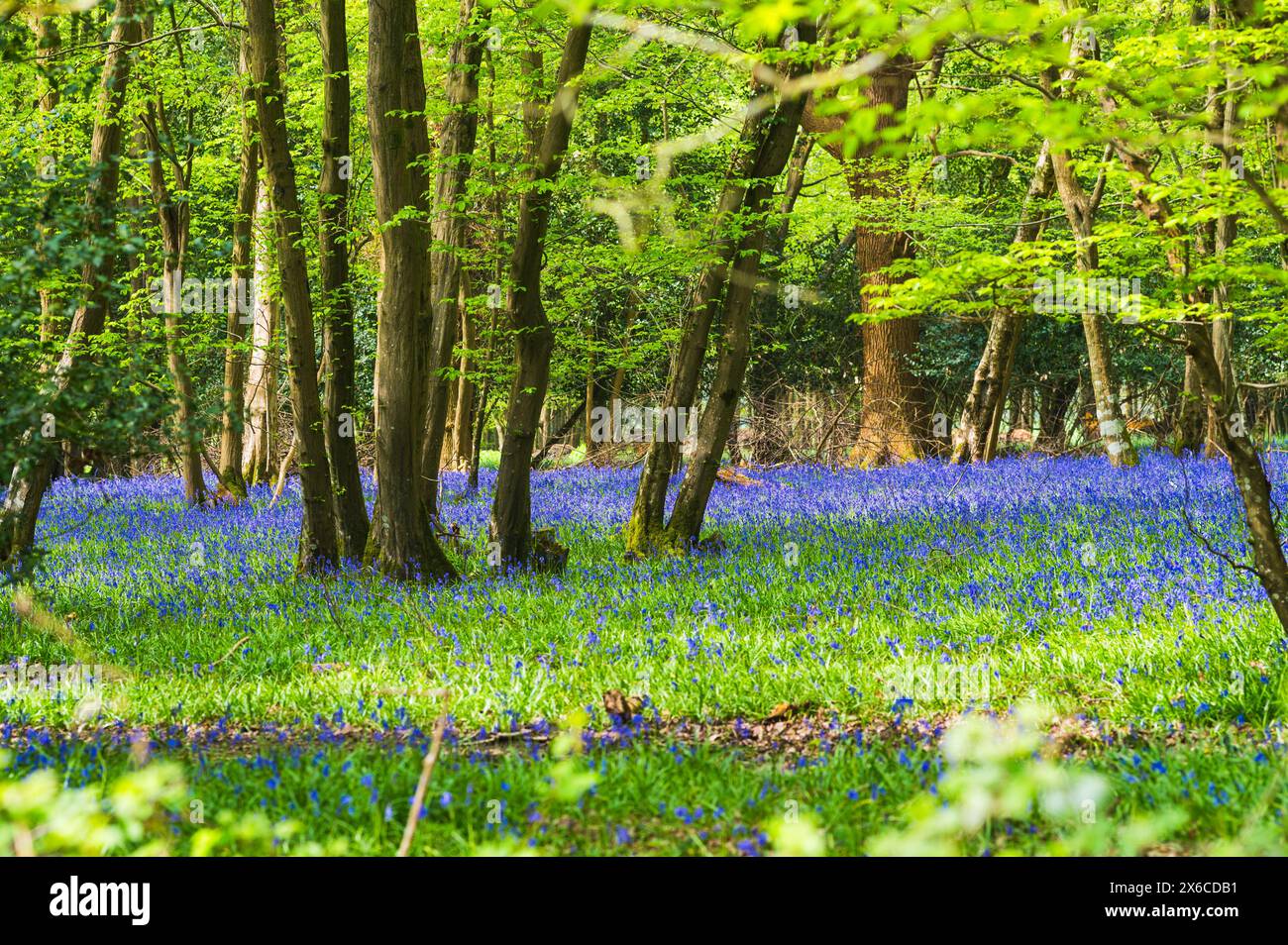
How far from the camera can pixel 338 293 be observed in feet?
33.3

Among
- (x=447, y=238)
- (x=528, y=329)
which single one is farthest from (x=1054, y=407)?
(x=528, y=329)

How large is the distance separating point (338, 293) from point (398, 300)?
900 mm

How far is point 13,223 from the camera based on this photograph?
17.4ft

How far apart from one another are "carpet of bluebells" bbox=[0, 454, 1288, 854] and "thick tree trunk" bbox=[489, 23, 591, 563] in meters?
0.65

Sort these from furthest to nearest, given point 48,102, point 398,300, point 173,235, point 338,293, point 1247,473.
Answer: point 48,102 < point 173,235 < point 338,293 < point 398,300 < point 1247,473

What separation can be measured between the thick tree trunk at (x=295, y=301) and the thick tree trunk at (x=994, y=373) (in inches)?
422

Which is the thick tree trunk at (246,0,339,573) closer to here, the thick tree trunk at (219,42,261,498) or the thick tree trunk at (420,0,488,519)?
the thick tree trunk at (420,0,488,519)

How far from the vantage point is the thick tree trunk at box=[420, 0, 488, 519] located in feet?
37.1

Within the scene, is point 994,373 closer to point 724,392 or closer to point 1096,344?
point 1096,344

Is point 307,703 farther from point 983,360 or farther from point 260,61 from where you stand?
point 983,360

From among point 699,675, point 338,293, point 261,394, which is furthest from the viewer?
point 261,394

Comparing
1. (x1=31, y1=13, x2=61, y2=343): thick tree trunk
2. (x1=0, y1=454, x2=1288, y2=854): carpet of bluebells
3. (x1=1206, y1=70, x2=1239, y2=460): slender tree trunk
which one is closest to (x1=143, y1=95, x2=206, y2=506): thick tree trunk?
(x1=31, y1=13, x2=61, y2=343): thick tree trunk
